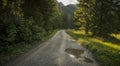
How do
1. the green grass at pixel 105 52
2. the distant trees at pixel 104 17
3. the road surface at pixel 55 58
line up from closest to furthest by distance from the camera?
the road surface at pixel 55 58
the green grass at pixel 105 52
the distant trees at pixel 104 17

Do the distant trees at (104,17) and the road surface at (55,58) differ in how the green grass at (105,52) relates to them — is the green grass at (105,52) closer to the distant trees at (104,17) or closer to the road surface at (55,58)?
the road surface at (55,58)

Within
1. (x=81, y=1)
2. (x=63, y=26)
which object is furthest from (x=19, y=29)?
(x=63, y=26)

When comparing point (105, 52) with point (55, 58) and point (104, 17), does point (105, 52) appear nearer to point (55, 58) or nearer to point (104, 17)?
point (55, 58)

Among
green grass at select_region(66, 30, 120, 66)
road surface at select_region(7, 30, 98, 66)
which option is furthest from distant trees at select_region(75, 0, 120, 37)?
road surface at select_region(7, 30, 98, 66)

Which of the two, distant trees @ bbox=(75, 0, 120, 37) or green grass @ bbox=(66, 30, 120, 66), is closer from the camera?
green grass @ bbox=(66, 30, 120, 66)

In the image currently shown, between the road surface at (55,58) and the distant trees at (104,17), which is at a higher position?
the distant trees at (104,17)

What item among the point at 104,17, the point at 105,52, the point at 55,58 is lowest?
the point at 105,52

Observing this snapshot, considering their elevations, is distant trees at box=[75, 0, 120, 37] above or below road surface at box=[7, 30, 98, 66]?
above

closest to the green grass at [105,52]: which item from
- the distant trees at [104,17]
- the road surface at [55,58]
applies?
the road surface at [55,58]

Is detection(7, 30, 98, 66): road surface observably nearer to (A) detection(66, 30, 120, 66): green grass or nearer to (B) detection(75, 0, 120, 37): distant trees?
(A) detection(66, 30, 120, 66): green grass

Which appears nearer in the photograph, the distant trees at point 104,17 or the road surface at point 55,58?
the road surface at point 55,58

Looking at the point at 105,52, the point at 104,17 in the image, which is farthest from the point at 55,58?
the point at 104,17

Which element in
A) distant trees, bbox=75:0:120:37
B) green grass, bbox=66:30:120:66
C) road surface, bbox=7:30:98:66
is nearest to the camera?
road surface, bbox=7:30:98:66

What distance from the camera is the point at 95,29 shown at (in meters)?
34.1
